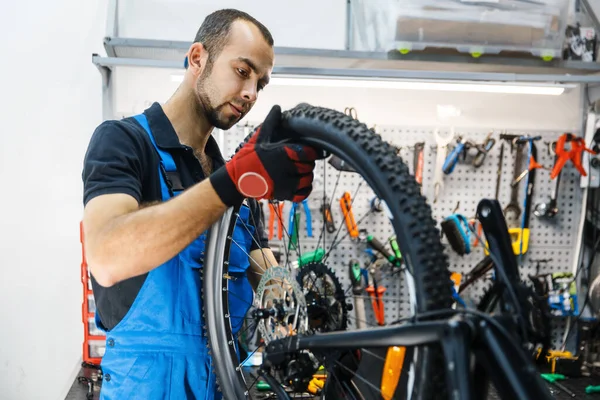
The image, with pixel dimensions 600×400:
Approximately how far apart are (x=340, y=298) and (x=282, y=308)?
16 cm

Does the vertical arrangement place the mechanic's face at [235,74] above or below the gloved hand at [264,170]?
above

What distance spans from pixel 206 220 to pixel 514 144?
1.65m

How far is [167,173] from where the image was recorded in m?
0.97

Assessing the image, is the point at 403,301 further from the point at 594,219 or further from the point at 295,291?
the point at 295,291

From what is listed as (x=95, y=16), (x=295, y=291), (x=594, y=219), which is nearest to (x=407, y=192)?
(x=295, y=291)

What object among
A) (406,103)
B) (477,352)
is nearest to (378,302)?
(406,103)

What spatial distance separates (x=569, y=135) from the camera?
209 centimetres

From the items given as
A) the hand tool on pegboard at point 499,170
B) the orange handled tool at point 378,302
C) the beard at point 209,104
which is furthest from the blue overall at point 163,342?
the hand tool on pegboard at point 499,170

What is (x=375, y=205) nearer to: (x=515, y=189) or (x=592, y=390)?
(x=515, y=189)

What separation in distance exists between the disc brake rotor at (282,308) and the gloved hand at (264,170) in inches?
9.6

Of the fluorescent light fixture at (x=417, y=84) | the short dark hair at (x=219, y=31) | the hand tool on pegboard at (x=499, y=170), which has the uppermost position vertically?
the fluorescent light fixture at (x=417, y=84)

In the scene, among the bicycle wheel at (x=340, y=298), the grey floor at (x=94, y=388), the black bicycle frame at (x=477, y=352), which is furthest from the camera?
the grey floor at (x=94, y=388)

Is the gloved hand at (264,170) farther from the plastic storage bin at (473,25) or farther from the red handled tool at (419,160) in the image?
the red handled tool at (419,160)

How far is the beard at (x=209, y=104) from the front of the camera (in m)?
1.03
